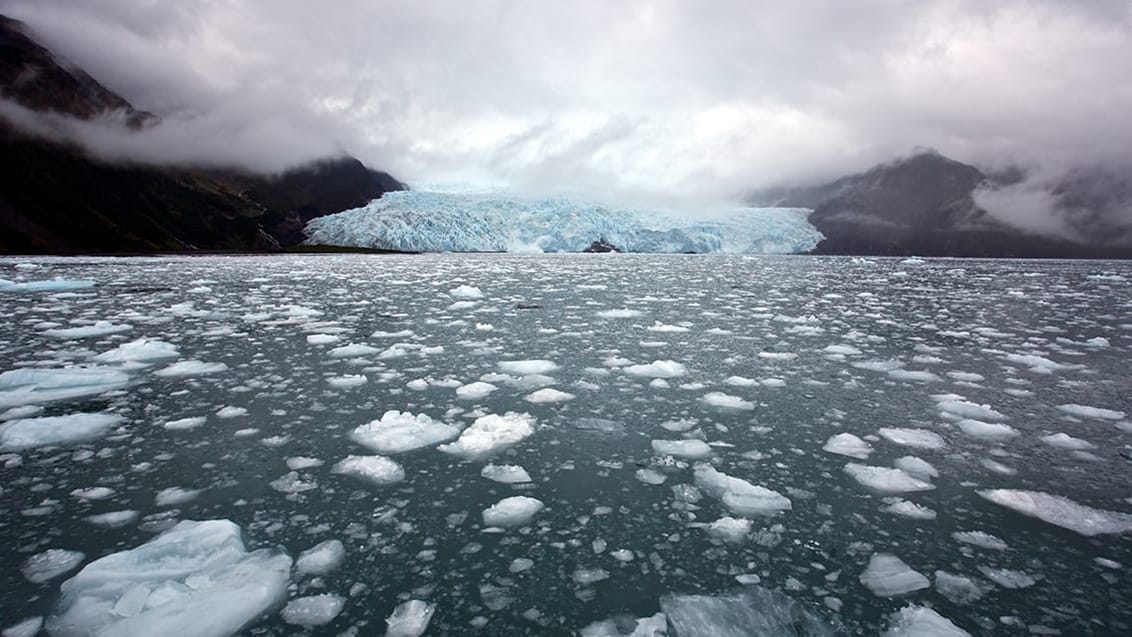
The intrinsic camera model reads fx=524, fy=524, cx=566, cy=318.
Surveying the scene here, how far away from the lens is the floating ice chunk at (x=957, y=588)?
8.05 feet

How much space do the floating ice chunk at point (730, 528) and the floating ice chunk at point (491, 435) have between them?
178 cm

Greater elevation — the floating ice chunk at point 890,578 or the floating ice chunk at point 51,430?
the floating ice chunk at point 51,430

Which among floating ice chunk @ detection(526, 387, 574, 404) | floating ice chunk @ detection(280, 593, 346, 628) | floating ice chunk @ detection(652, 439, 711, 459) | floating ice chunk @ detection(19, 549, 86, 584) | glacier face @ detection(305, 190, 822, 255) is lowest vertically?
floating ice chunk @ detection(280, 593, 346, 628)

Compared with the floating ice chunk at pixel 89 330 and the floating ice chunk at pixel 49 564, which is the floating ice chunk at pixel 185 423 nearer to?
the floating ice chunk at pixel 49 564

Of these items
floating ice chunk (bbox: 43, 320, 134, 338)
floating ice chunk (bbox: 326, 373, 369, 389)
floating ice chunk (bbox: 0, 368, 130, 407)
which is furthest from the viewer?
floating ice chunk (bbox: 43, 320, 134, 338)

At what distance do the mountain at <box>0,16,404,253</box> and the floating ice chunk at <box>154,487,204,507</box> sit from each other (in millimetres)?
129270

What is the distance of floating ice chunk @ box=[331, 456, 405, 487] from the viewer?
3.62m

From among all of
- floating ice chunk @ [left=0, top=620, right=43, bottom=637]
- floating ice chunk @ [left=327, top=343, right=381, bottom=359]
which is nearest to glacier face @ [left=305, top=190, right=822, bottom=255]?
floating ice chunk @ [left=327, top=343, right=381, bottom=359]

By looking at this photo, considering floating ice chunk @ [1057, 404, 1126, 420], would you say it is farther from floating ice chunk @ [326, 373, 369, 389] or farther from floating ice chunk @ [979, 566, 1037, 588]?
floating ice chunk @ [326, 373, 369, 389]

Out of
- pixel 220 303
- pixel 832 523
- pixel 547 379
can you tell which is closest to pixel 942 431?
pixel 832 523

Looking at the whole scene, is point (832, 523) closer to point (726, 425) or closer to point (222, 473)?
point (726, 425)

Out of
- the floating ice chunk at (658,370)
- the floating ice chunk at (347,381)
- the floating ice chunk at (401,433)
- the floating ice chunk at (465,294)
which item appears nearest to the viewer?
the floating ice chunk at (401,433)

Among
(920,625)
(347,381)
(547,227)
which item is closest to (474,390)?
(347,381)

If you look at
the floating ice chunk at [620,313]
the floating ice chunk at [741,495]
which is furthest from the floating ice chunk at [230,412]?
the floating ice chunk at [620,313]
